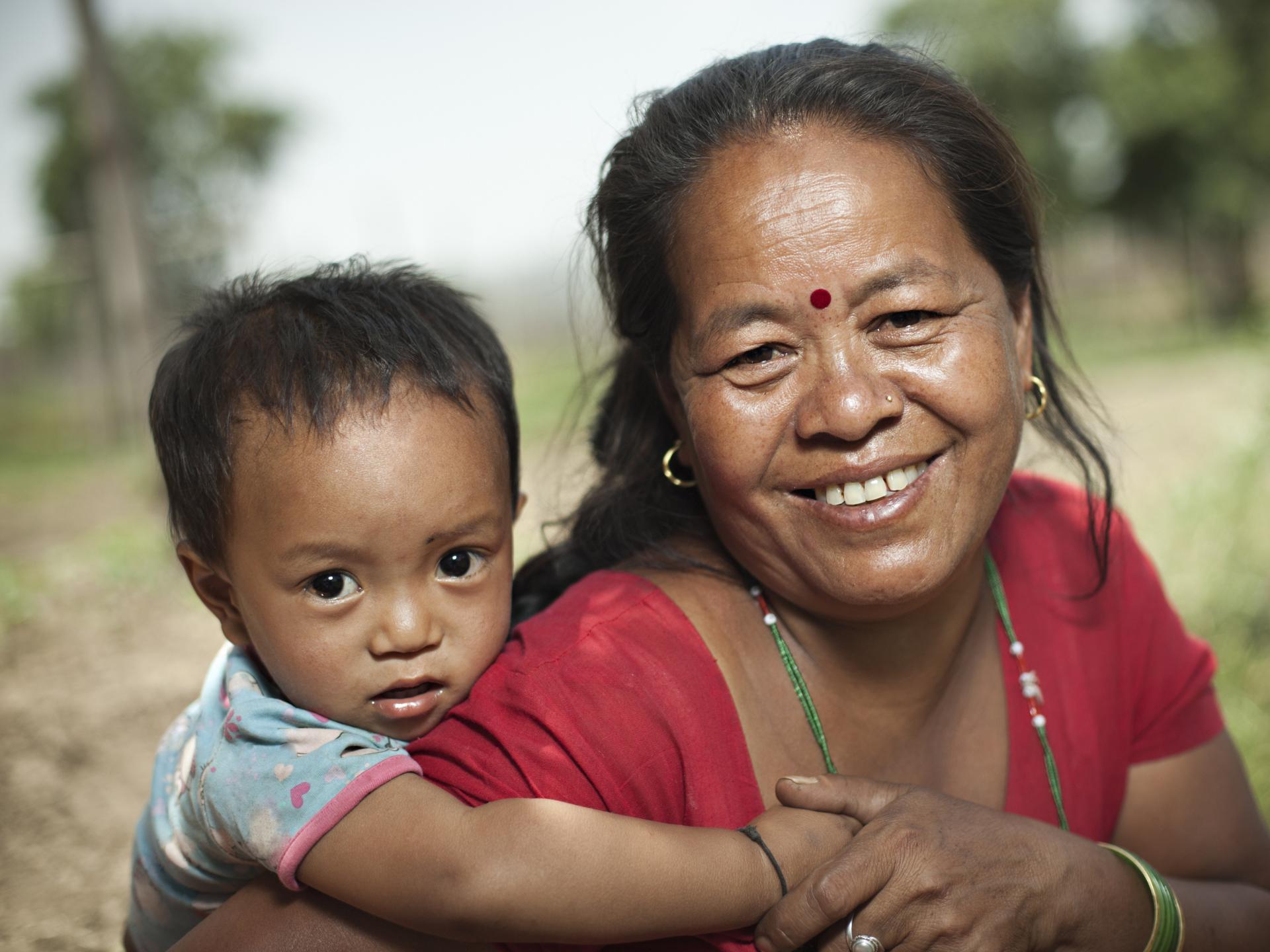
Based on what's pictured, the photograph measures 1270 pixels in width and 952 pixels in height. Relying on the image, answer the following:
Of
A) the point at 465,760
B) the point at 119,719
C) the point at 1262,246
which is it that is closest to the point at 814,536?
the point at 465,760

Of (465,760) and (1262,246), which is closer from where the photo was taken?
(465,760)

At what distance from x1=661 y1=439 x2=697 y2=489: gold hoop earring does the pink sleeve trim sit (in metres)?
0.82

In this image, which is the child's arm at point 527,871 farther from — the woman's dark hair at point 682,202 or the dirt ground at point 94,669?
the dirt ground at point 94,669

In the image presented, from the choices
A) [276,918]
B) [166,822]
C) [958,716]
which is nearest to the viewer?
[276,918]

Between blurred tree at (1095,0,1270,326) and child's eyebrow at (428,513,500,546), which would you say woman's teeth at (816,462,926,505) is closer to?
child's eyebrow at (428,513,500,546)

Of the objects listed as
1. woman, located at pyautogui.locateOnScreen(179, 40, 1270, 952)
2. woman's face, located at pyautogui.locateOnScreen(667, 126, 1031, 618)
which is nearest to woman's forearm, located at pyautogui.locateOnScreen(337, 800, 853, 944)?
woman, located at pyautogui.locateOnScreen(179, 40, 1270, 952)

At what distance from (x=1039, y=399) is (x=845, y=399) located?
0.71 m

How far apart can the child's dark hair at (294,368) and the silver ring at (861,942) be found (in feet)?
3.30

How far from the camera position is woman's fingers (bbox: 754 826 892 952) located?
171cm

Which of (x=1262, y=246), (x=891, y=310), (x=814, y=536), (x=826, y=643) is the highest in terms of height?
(x=891, y=310)

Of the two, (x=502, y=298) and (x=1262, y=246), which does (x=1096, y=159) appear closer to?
(x=1262, y=246)

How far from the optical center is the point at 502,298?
23781 mm

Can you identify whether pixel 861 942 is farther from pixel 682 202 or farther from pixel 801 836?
pixel 682 202

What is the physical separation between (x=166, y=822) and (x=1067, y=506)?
6.60ft
